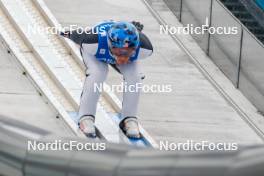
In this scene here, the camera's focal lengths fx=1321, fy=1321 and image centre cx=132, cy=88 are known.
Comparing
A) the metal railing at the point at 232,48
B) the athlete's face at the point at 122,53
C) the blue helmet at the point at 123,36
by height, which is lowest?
the metal railing at the point at 232,48

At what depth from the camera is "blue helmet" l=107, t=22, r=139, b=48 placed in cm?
1266

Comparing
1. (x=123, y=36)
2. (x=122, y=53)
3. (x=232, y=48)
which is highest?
(x=123, y=36)

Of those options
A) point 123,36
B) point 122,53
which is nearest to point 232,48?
point 122,53

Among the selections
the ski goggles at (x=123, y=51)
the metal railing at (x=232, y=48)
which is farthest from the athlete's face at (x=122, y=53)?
the metal railing at (x=232, y=48)

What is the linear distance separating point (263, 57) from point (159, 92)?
1355 millimetres

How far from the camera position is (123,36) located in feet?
41.5

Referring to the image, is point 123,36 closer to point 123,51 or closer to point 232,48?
point 123,51

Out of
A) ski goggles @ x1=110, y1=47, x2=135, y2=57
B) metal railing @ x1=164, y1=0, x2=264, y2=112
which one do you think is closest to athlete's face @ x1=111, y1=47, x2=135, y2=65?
ski goggles @ x1=110, y1=47, x2=135, y2=57

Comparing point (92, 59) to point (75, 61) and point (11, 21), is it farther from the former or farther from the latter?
point (11, 21)

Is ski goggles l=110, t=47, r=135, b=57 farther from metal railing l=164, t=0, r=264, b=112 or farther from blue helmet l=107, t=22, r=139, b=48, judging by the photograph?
metal railing l=164, t=0, r=264, b=112

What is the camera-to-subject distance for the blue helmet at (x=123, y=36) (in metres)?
12.7

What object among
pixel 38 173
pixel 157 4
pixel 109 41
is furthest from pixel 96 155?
pixel 157 4

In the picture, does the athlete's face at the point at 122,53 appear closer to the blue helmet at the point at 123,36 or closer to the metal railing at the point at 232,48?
the blue helmet at the point at 123,36

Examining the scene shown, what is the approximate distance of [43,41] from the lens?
16297 mm
